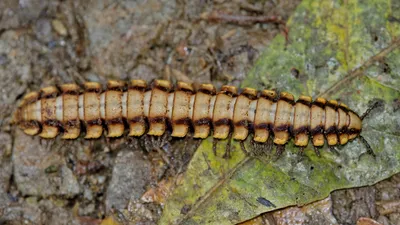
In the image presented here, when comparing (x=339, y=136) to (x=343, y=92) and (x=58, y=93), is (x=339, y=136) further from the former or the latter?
(x=58, y=93)

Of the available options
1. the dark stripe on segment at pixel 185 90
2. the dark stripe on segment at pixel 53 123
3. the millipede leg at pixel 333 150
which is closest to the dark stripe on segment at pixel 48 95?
the dark stripe on segment at pixel 53 123

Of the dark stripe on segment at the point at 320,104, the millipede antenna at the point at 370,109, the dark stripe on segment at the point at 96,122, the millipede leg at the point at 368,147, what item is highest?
the dark stripe on segment at the point at 320,104

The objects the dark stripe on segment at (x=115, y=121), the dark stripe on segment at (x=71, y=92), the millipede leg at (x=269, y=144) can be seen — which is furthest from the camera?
the dark stripe on segment at (x=71, y=92)

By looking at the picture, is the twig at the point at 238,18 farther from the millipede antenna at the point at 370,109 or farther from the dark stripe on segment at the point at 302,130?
the dark stripe on segment at the point at 302,130

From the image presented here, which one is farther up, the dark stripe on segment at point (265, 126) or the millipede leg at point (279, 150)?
the dark stripe on segment at point (265, 126)

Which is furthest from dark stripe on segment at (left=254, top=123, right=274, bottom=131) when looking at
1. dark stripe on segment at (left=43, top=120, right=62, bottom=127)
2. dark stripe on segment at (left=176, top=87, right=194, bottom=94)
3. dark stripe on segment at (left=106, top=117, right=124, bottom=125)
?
dark stripe on segment at (left=43, top=120, right=62, bottom=127)

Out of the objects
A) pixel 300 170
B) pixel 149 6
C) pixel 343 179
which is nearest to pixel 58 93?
pixel 149 6

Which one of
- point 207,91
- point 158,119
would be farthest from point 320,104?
point 158,119
